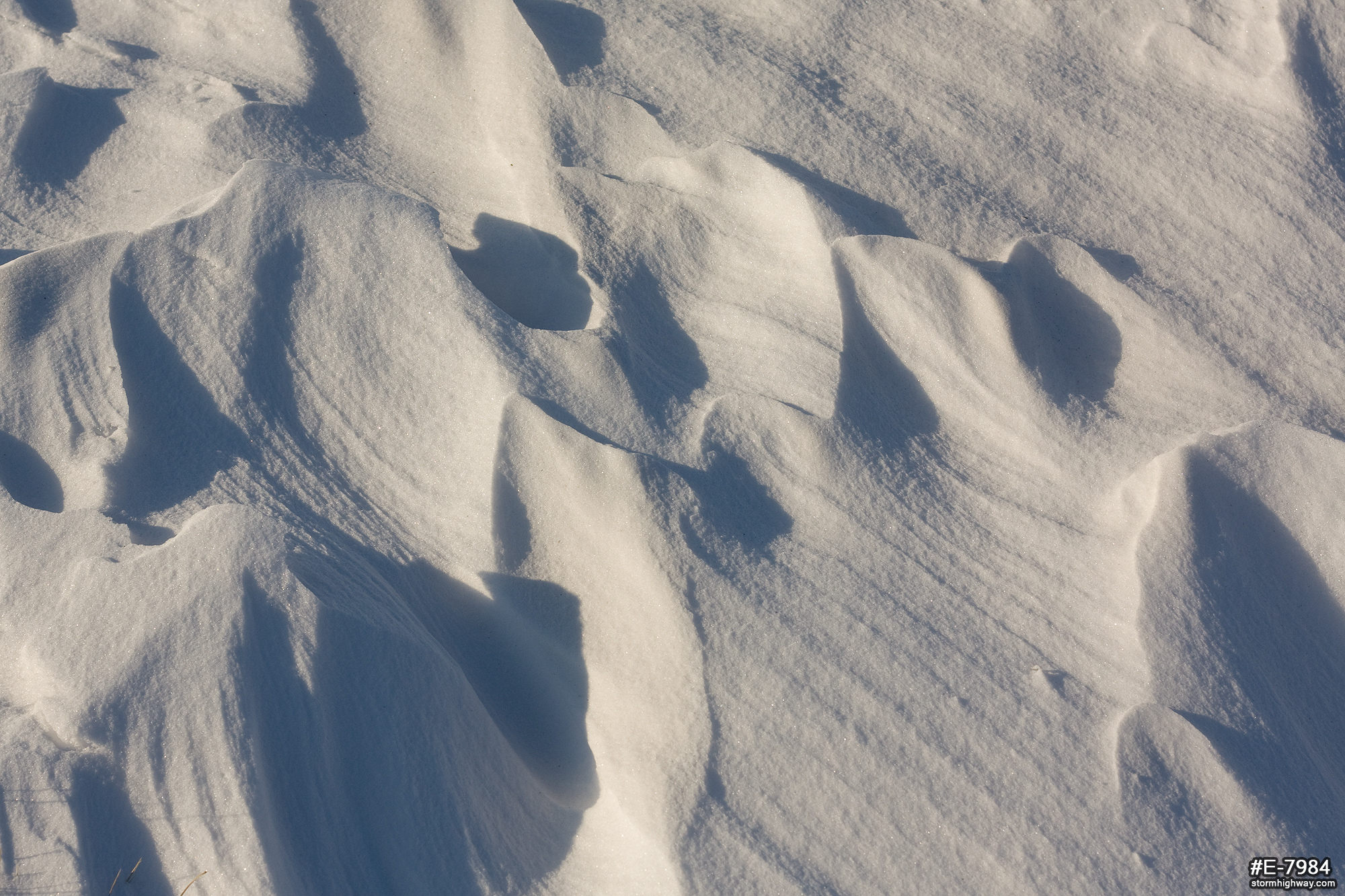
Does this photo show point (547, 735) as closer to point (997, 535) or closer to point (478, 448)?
point (478, 448)

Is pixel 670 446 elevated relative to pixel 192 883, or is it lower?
elevated

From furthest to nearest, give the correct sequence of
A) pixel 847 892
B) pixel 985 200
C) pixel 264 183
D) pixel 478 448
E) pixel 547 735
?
pixel 985 200 → pixel 264 183 → pixel 478 448 → pixel 547 735 → pixel 847 892

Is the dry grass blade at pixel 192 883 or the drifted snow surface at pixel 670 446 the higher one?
the drifted snow surface at pixel 670 446

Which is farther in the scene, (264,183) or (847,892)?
(264,183)

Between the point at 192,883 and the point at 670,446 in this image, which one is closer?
the point at 192,883

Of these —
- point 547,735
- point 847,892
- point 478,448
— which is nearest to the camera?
point 847,892

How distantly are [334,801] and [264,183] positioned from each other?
0.93 metres

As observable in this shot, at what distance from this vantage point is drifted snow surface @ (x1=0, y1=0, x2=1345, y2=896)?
A: 1019 millimetres

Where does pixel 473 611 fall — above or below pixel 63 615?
above

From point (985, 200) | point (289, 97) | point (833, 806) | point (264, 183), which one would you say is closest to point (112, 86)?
point (289, 97)

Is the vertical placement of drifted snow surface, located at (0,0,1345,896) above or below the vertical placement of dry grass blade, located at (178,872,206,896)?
above

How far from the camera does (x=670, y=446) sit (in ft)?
3.96

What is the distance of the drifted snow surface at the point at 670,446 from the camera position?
40.1 inches

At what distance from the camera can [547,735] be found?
1.10 meters
